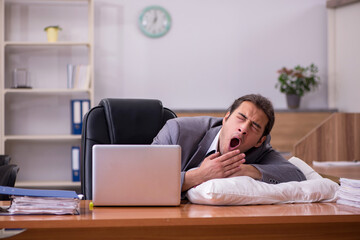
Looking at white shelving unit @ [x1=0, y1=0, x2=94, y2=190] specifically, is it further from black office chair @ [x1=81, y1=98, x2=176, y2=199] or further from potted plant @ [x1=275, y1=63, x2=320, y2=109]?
black office chair @ [x1=81, y1=98, x2=176, y2=199]

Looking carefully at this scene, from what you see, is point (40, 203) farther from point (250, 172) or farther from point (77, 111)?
point (77, 111)

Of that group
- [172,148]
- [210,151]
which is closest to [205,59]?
[210,151]

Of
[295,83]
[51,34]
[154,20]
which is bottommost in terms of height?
[295,83]

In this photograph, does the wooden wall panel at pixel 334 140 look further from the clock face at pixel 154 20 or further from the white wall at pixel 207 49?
the clock face at pixel 154 20

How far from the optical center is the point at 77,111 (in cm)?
495

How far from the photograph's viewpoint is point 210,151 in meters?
2.18

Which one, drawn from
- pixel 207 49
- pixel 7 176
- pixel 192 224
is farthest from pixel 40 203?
pixel 207 49

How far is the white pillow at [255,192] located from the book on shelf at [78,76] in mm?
3370

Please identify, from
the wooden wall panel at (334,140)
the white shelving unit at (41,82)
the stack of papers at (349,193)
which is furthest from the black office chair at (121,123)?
the white shelving unit at (41,82)

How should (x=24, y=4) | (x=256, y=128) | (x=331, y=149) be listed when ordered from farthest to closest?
(x=24, y=4), (x=331, y=149), (x=256, y=128)

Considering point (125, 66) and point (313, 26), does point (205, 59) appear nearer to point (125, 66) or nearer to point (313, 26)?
point (125, 66)

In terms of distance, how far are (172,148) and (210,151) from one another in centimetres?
63

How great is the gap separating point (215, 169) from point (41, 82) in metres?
3.62

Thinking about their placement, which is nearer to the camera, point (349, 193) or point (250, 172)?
point (349, 193)
